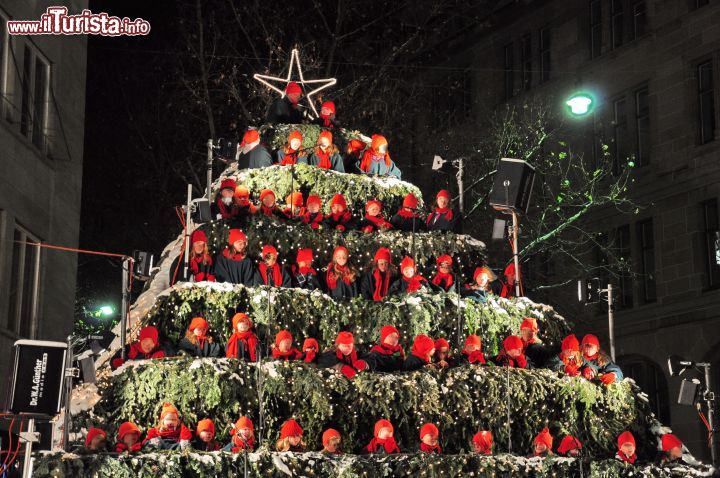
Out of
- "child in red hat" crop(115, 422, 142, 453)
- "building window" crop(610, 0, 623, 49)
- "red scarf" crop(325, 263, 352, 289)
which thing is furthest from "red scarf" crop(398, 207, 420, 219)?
"building window" crop(610, 0, 623, 49)

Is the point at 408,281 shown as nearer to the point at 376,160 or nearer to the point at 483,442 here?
the point at 483,442

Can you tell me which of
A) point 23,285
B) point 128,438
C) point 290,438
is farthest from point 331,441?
point 23,285

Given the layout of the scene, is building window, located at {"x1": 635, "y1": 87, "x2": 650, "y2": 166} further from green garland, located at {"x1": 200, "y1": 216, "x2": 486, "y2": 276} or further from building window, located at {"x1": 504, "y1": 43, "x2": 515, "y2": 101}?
green garland, located at {"x1": 200, "y1": 216, "x2": 486, "y2": 276}

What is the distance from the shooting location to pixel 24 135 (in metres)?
23.0

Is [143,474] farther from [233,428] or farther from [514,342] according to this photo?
[514,342]

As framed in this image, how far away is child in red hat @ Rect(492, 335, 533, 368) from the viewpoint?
1634 centimetres

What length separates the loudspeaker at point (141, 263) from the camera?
16.4 meters

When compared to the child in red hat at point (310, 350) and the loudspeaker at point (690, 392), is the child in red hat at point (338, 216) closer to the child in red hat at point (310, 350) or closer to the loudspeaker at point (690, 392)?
the child in red hat at point (310, 350)

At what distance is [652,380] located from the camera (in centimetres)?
3234

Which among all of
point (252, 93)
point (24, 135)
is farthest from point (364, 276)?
point (252, 93)

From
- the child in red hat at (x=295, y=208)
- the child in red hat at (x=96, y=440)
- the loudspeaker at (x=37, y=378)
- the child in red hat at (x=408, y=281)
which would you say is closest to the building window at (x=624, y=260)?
the child in red hat at (x=295, y=208)

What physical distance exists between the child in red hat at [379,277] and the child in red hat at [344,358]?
74.8 inches

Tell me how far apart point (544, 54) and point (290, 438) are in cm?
2578

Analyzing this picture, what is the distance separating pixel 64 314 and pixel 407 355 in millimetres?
10144
